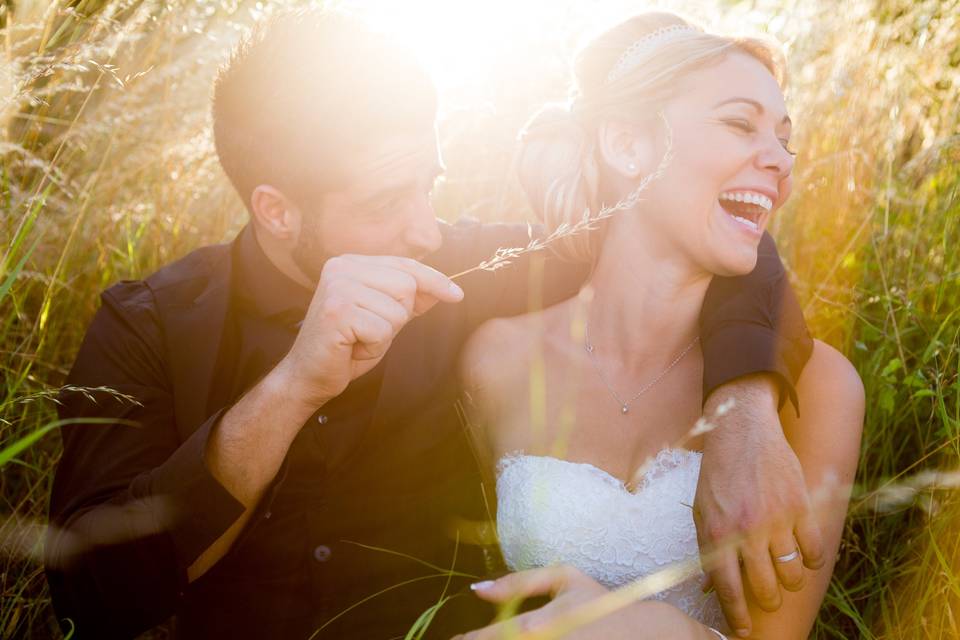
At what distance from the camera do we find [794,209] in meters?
3.52

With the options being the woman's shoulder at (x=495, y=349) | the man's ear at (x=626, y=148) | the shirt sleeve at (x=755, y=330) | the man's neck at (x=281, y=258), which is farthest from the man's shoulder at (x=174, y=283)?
the shirt sleeve at (x=755, y=330)

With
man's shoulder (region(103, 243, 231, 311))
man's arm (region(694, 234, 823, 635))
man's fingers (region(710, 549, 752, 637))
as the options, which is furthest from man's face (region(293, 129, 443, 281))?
man's fingers (region(710, 549, 752, 637))

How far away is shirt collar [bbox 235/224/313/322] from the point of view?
2789 millimetres

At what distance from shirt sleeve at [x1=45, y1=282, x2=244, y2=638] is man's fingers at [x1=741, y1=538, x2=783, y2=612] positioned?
4.26ft

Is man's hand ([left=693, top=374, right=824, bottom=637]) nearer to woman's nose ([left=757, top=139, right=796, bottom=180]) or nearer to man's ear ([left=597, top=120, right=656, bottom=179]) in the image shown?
woman's nose ([left=757, top=139, right=796, bottom=180])

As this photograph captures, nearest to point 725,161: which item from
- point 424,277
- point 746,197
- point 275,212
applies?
point 746,197

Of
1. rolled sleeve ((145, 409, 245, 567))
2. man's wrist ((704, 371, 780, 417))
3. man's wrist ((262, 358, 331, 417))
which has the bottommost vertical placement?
man's wrist ((704, 371, 780, 417))

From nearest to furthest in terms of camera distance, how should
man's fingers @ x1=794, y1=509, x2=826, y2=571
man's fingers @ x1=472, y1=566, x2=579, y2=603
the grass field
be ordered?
man's fingers @ x1=794, y1=509, x2=826, y2=571 → man's fingers @ x1=472, y1=566, x2=579, y2=603 → the grass field

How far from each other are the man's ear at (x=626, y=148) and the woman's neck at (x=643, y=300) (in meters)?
0.20

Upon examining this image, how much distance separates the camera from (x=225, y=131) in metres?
3.07

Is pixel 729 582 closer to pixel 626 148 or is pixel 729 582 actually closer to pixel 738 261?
pixel 738 261

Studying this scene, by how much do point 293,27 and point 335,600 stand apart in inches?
79.3

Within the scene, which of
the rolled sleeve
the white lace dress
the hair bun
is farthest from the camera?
the hair bun

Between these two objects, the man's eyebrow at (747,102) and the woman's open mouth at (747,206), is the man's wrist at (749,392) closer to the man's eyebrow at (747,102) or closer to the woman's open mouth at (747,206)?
the woman's open mouth at (747,206)
